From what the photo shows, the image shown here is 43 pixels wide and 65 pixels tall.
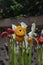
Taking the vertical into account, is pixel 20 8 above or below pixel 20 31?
above

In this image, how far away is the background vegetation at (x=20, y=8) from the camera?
503 cm

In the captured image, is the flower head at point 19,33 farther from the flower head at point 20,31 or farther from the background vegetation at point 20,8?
the background vegetation at point 20,8

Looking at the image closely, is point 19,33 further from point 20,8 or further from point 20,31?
point 20,8

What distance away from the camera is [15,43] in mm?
1716

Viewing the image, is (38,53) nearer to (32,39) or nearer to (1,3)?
(32,39)

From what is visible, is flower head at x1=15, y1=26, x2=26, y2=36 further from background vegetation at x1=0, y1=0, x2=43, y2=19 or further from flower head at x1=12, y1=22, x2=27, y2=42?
background vegetation at x1=0, y1=0, x2=43, y2=19

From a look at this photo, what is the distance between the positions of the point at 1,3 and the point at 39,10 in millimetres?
679

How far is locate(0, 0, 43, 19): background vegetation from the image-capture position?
5028mm

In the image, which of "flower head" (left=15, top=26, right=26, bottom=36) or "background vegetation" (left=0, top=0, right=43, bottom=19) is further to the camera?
"background vegetation" (left=0, top=0, right=43, bottom=19)

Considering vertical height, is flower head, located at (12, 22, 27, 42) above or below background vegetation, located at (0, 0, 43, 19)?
below

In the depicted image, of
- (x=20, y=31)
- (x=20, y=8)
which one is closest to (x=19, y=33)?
(x=20, y=31)

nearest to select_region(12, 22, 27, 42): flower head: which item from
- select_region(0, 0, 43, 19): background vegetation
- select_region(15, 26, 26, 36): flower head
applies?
select_region(15, 26, 26, 36): flower head

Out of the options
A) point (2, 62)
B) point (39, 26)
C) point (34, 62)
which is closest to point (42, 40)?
point (34, 62)

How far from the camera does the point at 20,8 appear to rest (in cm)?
513
